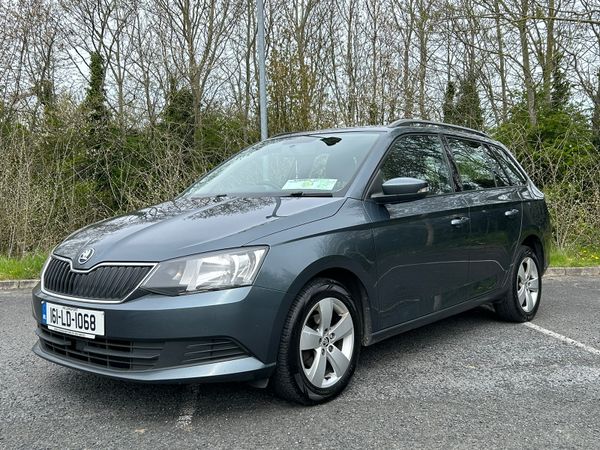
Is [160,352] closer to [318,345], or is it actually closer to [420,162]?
[318,345]

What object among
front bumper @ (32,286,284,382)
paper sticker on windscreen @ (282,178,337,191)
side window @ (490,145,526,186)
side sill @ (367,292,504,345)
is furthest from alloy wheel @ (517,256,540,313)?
front bumper @ (32,286,284,382)

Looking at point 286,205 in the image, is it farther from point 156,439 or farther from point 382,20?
point 382,20

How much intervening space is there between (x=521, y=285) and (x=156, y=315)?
3.61 metres

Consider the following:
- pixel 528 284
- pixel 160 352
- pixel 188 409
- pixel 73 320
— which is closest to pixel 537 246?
pixel 528 284

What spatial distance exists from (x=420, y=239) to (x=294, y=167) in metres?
1.01

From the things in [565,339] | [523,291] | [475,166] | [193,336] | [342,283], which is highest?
[475,166]

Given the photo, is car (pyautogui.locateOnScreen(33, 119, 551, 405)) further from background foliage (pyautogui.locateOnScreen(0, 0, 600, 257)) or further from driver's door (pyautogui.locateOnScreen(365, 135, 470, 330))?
background foliage (pyautogui.locateOnScreen(0, 0, 600, 257))

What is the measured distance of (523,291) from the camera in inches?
198

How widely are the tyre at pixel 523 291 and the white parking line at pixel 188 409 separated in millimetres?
2903

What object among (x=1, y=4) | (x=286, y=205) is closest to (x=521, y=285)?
(x=286, y=205)

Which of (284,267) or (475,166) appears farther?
(475,166)

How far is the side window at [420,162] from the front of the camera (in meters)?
3.76

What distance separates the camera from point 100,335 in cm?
274

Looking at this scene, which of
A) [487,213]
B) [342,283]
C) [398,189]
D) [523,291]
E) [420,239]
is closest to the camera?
[342,283]
